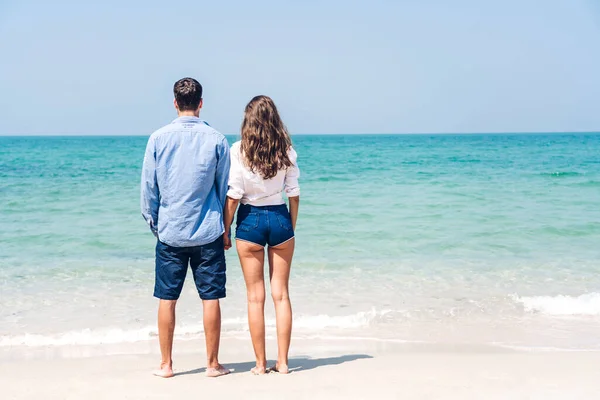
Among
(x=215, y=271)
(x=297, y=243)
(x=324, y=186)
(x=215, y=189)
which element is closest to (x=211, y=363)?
(x=215, y=271)

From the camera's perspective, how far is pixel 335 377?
13.2 feet

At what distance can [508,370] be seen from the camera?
13.7 ft

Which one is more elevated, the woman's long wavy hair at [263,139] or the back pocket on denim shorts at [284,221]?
the woman's long wavy hair at [263,139]

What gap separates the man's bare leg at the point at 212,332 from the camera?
3.87m

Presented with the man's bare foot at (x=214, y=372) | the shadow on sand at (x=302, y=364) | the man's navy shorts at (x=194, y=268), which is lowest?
the shadow on sand at (x=302, y=364)

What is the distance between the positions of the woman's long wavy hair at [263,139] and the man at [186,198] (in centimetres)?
15

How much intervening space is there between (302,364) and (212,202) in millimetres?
1478

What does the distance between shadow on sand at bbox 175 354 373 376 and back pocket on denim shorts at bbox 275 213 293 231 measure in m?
1.00

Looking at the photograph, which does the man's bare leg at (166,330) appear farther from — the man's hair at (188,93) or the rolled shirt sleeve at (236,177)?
the man's hair at (188,93)

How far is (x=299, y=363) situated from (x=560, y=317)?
111 inches

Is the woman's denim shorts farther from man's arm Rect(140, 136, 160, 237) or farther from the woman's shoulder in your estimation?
man's arm Rect(140, 136, 160, 237)

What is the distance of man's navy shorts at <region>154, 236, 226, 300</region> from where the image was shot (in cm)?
377

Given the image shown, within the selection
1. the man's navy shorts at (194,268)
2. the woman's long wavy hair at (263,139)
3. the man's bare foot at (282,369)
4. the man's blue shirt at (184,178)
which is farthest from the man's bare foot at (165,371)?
the woman's long wavy hair at (263,139)

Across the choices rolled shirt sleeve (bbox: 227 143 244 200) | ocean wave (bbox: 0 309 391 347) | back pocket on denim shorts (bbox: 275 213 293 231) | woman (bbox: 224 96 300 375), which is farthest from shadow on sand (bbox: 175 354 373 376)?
rolled shirt sleeve (bbox: 227 143 244 200)
